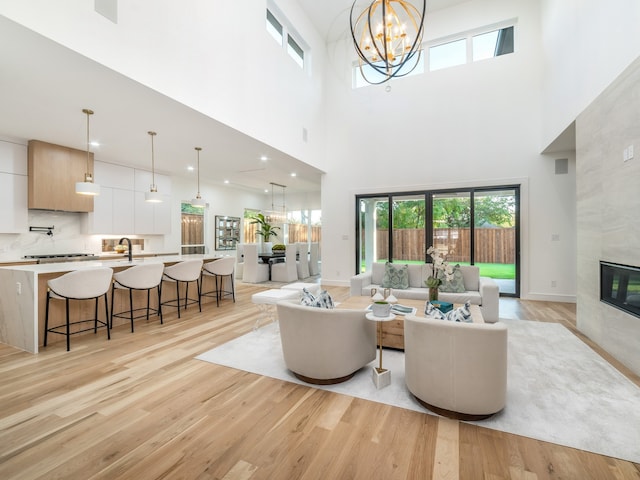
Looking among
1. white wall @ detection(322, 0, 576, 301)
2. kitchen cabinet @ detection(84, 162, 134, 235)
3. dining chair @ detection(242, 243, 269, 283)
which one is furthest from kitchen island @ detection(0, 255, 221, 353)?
white wall @ detection(322, 0, 576, 301)

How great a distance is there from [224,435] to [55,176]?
6047 mm

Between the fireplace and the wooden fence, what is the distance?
99.6 inches

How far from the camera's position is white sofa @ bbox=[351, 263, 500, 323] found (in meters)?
4.36

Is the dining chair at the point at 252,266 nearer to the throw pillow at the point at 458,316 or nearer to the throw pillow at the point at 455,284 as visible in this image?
the throw pillow at the point at 455,284

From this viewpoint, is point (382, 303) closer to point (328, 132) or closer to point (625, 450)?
point (625, 450)

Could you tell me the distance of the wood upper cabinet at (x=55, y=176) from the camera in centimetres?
534

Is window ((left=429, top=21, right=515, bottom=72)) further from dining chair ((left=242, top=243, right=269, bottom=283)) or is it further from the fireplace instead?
dining chair ((left=242, top=243, right=269, bottom=283))

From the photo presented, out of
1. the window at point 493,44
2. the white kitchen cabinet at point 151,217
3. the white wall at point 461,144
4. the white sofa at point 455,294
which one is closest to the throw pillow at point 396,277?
the white sofa at point 455,294

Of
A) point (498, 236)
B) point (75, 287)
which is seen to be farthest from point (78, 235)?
point (498, 236)

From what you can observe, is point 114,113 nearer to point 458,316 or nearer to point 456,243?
point 458,316

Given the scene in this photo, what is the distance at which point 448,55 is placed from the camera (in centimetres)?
676

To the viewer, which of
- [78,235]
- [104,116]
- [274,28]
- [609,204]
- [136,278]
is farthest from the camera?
[78,235]

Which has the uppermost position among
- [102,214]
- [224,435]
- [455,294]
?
[102,214]

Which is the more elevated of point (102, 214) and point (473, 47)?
point (473, 47)
